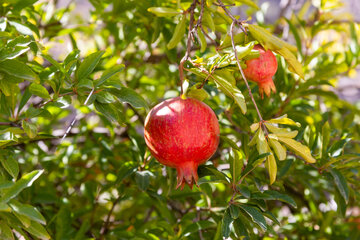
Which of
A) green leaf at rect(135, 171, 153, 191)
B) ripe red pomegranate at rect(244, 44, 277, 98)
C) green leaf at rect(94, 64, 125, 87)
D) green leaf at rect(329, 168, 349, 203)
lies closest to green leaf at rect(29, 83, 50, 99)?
green leaf at rect(94, 64, 125, 87)

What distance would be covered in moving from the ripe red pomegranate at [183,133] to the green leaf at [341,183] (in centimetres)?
46

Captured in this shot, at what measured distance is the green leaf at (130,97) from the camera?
3.34ft

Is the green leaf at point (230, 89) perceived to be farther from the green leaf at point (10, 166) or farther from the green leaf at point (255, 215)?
the green leaf at point (10, 166)

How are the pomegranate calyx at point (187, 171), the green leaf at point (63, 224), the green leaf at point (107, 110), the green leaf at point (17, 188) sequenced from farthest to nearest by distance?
1. the green leaf at point (63, 224)
2. the green leaf at point (107, 110)
3. the pomegranate calyx at point (187, 171)
4. the green leaf at point (17, 188)

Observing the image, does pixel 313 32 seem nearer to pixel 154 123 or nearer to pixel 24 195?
pixel 154 123

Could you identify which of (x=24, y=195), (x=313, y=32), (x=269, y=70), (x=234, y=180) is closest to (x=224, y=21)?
(x=269, y=70)

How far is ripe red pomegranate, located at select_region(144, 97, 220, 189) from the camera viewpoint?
837mm

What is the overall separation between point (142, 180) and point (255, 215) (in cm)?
38

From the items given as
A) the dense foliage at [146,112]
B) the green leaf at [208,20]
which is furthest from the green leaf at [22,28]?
the green leaf at [208,20]

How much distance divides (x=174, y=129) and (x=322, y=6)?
45.4 inches

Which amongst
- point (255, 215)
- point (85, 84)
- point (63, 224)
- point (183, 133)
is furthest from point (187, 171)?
point (63, 224)

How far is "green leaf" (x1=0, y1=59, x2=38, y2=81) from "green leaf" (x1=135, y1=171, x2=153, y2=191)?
17.4 inches

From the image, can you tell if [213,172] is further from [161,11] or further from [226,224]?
[161,11]

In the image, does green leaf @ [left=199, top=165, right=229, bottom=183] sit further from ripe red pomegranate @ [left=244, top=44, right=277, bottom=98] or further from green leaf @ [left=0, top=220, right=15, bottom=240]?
green leaf @ [left=0, top=220, right=15, bottom=240]
